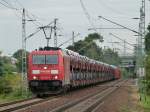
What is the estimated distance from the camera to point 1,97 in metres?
40.7

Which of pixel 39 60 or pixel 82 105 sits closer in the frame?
pixel 82 105

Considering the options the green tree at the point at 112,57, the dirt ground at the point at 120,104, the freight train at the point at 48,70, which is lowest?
the dirt ground at the point at 120,104

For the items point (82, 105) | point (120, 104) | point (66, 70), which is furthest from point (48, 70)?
point (82, 105)

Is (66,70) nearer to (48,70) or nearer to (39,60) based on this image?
(48,70)

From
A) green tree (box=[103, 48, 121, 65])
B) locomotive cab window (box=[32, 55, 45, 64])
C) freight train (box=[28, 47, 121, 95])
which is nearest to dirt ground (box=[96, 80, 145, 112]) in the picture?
freight train (box=[28, 47, 121, 95])

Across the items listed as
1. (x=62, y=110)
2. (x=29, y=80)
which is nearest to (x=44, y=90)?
(x=29, y=80)

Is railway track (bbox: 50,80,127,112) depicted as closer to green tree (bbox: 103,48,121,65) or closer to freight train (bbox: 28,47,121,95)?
freight train (bbox: 28,47,121,95)

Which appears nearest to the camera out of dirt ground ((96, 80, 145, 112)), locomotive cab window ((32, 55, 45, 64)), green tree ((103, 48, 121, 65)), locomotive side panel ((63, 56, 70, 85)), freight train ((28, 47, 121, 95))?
dirt ground ((96, 80, 145, 112))

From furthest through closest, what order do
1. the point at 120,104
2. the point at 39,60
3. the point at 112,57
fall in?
the point at 112,57, the point at 39,60, the point at 120,104

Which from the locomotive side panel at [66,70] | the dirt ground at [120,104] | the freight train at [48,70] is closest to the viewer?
the dirt ground at [120,104]

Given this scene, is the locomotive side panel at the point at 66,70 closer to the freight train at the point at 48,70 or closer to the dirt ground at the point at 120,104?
the freight train at the point at 48,70

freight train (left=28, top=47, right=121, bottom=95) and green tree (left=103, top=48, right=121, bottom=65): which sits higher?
green tree (left=103, top=48, right=121, bottom=65)

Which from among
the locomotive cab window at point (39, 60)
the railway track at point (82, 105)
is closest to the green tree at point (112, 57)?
the locomotive cab window at point (39, 60)

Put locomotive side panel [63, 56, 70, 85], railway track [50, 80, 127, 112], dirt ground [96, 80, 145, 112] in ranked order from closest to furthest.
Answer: railway track [50, 80, 127, 112], dirt ground [96, 80, 145, 112], locomotive side panel [63, 56, 70, 85]
